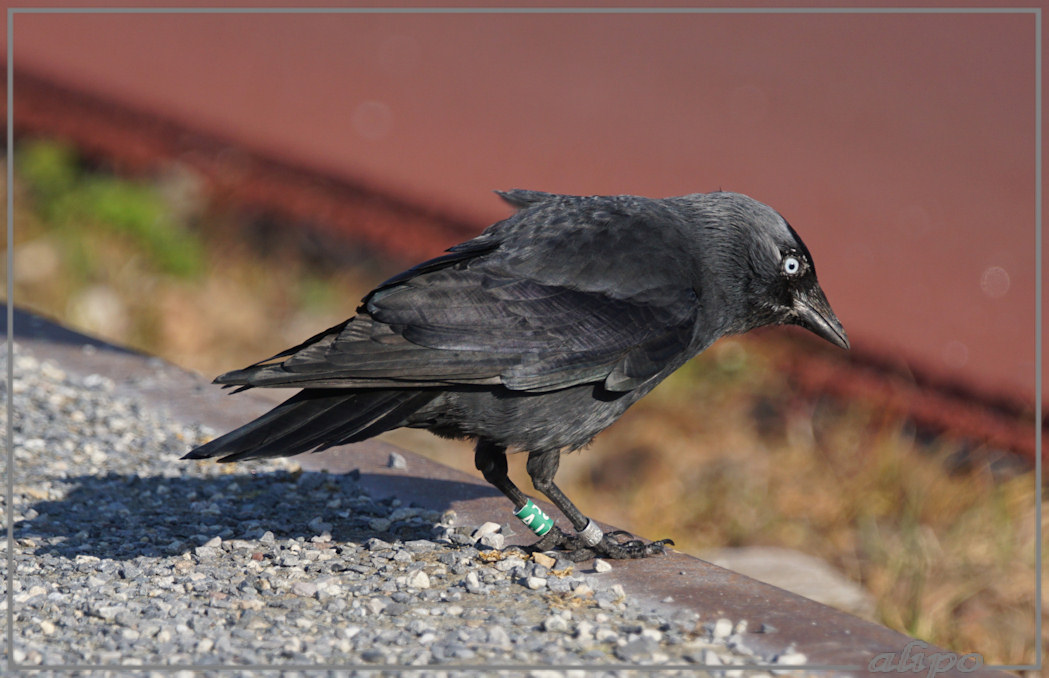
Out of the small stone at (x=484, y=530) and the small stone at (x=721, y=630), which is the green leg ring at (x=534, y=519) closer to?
the small stone at (x=484, y=530)

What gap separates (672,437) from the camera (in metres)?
6.05

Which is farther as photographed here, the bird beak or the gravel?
the bird beak

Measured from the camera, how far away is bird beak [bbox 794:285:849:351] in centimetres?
376

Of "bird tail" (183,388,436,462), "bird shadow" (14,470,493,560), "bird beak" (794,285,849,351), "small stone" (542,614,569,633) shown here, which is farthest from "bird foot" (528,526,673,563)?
"bird beak" (794,285,849,351)

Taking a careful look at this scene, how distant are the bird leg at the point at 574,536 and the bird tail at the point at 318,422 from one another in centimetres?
46

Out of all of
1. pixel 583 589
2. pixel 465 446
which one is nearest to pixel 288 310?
pixel 465 446

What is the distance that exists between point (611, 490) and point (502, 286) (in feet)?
9.09

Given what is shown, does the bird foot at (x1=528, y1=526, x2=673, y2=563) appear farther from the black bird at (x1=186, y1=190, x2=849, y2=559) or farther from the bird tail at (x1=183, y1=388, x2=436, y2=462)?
the bird tail at (x1=183, y1=388, x2=436, y2=462)

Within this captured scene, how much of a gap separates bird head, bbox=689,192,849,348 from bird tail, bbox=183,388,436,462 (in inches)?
41.4

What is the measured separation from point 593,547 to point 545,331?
2.42ft

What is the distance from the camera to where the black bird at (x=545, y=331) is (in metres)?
3.15

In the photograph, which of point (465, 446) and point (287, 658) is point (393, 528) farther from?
point (465, 446)

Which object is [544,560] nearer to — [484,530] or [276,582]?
[484,530]

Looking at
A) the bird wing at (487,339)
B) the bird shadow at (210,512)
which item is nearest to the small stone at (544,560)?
the bird shadow at (210,512)
